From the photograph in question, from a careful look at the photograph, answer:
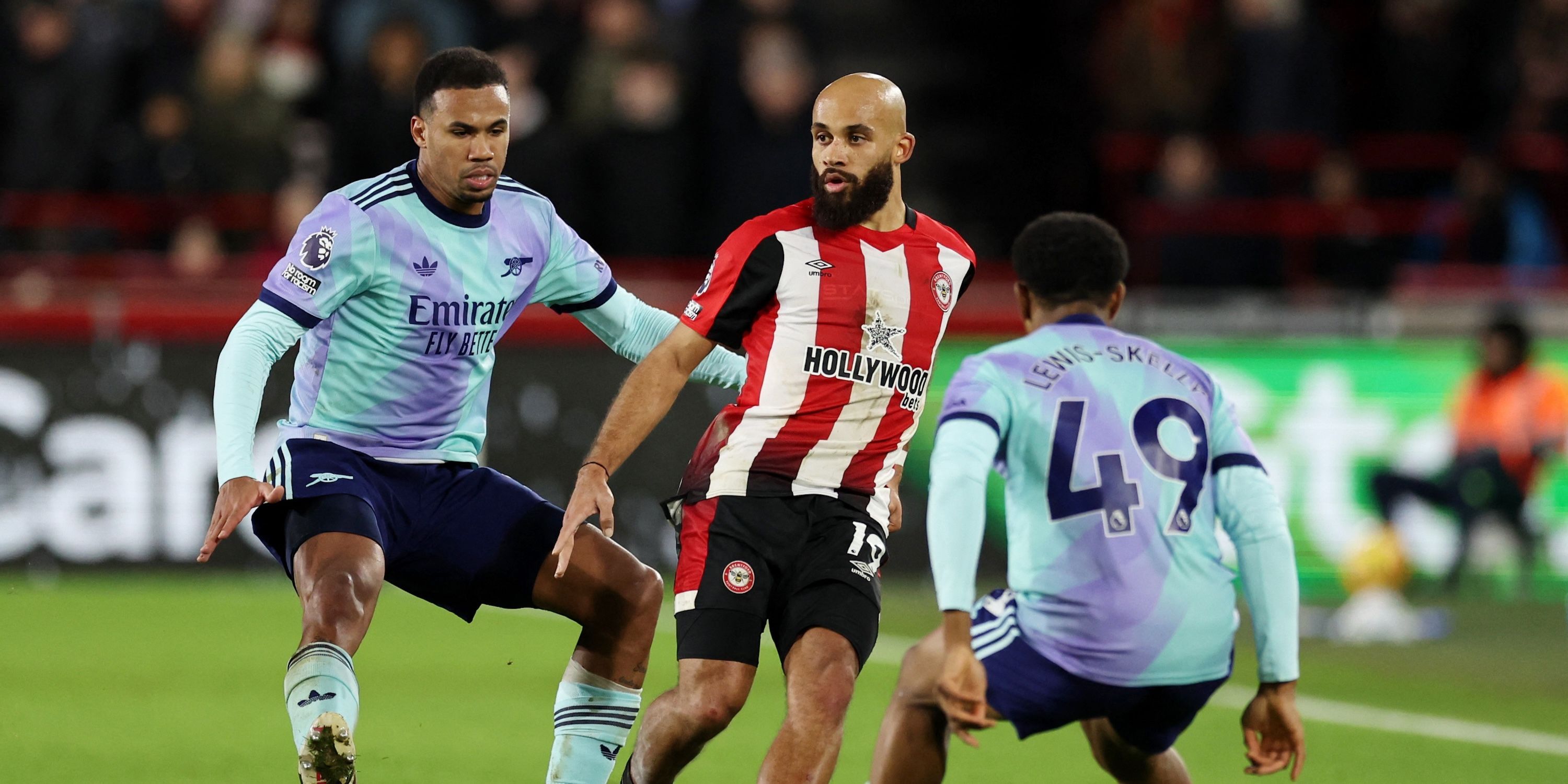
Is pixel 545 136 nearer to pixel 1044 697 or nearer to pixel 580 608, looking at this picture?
pixel 580 608

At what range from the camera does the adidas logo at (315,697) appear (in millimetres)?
5160

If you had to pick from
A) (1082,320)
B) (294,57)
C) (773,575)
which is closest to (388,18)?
(294,57)

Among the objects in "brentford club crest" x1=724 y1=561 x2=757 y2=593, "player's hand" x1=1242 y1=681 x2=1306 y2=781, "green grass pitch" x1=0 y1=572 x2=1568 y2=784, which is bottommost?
"green grass pitch" x1=0 y1=572 x2=1568 y2=784

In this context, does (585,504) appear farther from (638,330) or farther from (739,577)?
(638,330)

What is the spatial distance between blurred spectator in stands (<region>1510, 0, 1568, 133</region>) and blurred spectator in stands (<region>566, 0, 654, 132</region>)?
6717mm

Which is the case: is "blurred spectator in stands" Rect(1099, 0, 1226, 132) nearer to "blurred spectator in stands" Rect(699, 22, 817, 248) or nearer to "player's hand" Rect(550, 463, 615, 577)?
"blurred spectator in stands" Rect(699, 22, 817, 248)

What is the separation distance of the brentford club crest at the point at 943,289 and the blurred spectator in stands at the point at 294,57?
380 inches

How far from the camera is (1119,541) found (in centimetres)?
500

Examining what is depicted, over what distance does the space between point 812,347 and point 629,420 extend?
1.78 ft

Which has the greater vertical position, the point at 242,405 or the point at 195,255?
the point at 195,255

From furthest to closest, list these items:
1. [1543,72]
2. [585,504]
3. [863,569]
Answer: [1543,72]
[863,569]
[585,504]

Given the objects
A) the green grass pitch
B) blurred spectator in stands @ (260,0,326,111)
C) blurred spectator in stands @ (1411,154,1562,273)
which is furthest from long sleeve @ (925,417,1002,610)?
blurred spectator in stands @ (1411,154,1562,273)

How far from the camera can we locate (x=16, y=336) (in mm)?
12414

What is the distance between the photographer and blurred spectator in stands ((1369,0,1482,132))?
16.4 meters
